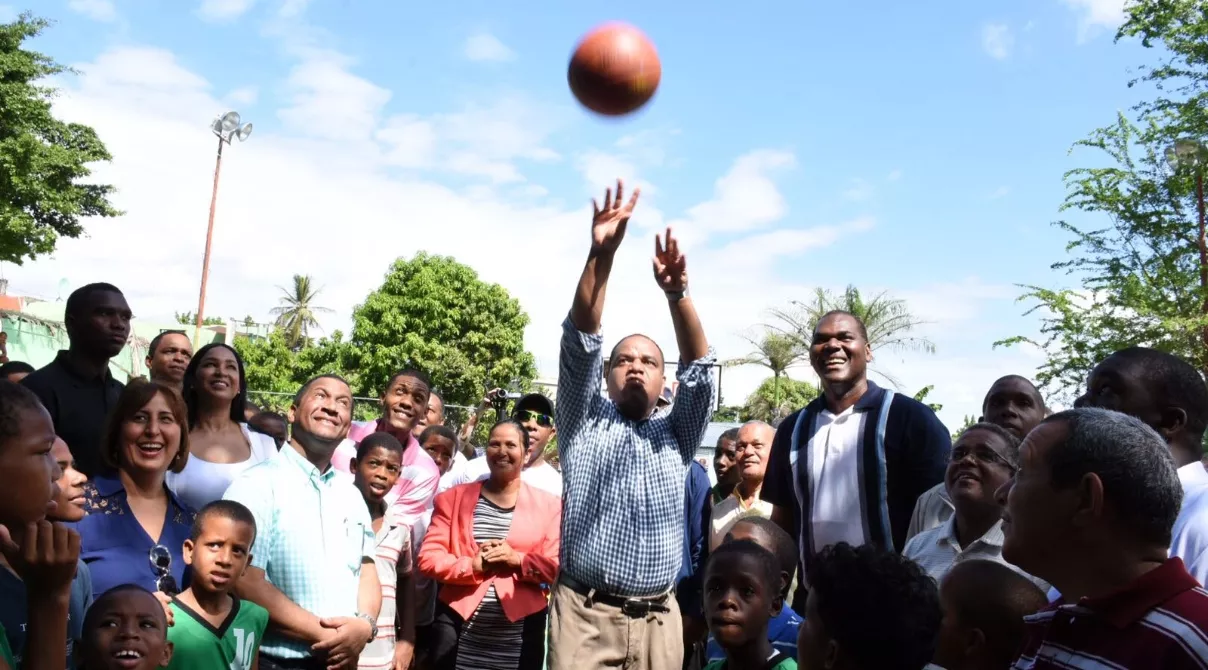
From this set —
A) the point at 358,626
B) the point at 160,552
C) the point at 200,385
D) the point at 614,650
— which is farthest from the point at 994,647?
the point at 200,385

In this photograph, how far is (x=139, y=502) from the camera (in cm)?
421

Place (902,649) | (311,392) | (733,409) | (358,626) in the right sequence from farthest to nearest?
(733,409) < (311,392) < (358,626) < (902,649)

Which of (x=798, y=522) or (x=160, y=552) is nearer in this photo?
(x=160, y=552)

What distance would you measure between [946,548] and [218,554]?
9.67 feet

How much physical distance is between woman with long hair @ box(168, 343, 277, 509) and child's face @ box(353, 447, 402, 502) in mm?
535

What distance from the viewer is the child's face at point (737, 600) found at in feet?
11.9

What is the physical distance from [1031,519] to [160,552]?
10.9 ft

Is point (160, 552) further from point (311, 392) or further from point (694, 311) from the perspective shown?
point (694, 311)

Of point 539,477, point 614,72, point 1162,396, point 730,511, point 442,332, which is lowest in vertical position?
point 730,511

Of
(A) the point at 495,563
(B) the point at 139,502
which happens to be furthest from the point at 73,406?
(A) the point at 495,563

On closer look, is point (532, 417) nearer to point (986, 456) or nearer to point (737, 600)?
point (737, 600)

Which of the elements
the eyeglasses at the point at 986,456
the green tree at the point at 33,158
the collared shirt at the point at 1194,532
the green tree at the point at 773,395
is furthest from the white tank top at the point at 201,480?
the green tree at the point at 773,395

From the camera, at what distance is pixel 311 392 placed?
503cm

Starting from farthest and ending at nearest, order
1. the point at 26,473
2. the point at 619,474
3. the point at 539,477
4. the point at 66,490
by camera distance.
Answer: the point at 539,477
the point at 619,474
the point at 66,490
the point at 26,473
